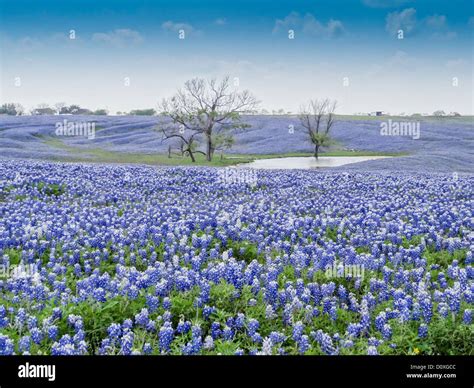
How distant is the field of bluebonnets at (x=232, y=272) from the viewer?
3.74 metres

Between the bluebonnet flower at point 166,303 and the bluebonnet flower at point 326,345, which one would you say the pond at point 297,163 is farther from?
the bluebonnet flower at point 326,345

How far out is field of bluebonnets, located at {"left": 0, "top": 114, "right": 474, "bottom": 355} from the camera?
12.3 ft

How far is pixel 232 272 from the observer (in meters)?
4.97

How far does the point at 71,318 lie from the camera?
3.71 meters

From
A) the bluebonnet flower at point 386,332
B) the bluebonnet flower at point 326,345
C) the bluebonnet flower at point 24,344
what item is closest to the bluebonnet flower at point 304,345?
the bluebonnet flower at point 326,345

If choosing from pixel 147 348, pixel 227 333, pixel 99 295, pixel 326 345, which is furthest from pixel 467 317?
pixel 99 295

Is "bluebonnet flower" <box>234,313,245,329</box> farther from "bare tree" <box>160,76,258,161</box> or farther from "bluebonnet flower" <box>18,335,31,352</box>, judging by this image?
"bare tree" <box>160,76,258,161</box>

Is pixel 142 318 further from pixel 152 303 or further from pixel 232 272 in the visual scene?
pixel 232 272

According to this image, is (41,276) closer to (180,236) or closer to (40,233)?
(40,233)

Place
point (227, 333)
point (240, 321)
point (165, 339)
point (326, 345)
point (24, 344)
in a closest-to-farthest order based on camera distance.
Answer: point (24, 344) → point (165, 339) → point (326, 345) → point (227, 333) → point (240, 321)

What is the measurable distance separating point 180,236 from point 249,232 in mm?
947

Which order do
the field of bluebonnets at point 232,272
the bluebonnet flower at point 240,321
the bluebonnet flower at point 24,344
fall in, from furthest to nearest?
the bluebonnet flower at point 240,321
the field of bluebonnets at point 232,272
the bluebonnet flower at point 24,344

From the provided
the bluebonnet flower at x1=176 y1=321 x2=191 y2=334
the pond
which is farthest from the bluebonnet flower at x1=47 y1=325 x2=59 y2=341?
the pond
